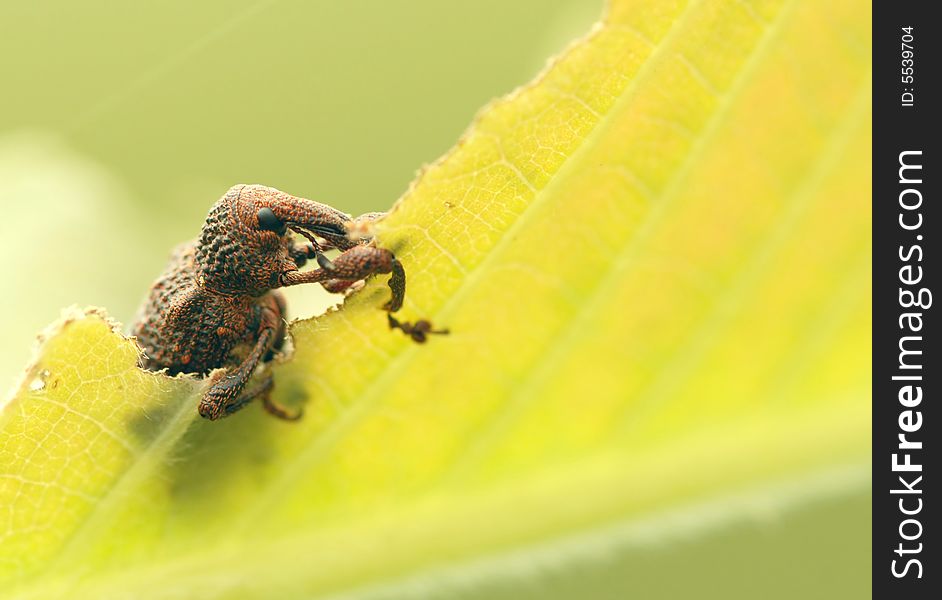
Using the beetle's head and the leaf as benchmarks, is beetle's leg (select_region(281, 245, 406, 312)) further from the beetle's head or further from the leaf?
the beetle's head

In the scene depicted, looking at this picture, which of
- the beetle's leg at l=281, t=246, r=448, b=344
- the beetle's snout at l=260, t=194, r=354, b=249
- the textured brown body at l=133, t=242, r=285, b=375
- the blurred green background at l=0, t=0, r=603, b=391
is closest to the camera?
the beetle's leg at l=281, t=246, r=448, b=344

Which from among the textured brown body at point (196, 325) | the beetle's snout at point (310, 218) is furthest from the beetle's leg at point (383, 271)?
the textured brown body at point (196, 325)

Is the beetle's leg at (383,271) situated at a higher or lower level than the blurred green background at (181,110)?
lower

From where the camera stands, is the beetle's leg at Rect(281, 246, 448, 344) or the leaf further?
the beetle's leg at Rect(281, 246, 448, 344)

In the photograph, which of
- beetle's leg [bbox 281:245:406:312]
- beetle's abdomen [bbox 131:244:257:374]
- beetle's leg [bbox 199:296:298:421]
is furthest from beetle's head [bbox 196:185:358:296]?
beetle's leg [bbox 199:296:298:421]

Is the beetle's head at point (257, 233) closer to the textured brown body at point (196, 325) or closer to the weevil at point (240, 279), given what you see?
the weevil at point (240, 279)

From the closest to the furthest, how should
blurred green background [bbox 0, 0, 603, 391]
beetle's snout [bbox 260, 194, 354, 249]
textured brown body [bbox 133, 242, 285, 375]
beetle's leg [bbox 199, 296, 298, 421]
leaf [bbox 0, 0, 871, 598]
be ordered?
leaf [bbox 0, 0, 871, 598] → beetle's leg [bbox 199, 296, 298, 421] → beetle's snout [bbox 260, 194, 354, 249] → textured brown body [bbox 133, 242, 285, 375] → blurred green background [bbox 0, 0, 603, 391]

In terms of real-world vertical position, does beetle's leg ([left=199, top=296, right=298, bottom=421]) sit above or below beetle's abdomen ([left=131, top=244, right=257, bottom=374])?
below
